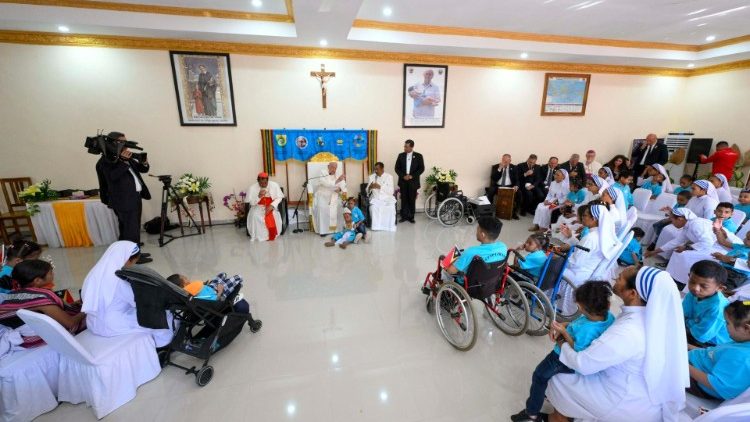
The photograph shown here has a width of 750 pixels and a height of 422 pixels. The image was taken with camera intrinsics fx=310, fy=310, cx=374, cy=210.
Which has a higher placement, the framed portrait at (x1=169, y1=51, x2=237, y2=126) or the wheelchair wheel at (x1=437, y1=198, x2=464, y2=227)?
the framed portrait at (x1=169, y1=51, x2=237, y2=126)

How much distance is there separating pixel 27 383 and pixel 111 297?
0.67 metres

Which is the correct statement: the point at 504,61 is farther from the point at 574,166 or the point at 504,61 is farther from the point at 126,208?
the point at 126,208

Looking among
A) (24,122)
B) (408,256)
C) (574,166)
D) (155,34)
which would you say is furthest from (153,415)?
(574,166)

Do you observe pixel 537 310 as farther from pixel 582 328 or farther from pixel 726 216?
pixel 726 216

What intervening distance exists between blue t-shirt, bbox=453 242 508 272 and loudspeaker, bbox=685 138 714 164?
795cm

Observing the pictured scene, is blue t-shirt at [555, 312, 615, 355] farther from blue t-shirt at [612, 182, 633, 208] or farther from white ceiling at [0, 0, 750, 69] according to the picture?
blue t-shirt at [612, 182, 633, 208]

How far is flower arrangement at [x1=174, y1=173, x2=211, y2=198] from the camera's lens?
521 cm

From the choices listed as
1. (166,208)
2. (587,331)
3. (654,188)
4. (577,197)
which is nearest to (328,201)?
(166,208)

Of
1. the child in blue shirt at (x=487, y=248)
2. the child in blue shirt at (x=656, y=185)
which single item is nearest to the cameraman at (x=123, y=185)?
the child in blue shirt at (x=487, y=248)

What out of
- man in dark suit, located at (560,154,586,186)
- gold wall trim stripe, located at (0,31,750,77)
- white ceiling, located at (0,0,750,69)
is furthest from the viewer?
man in dark suit, located at (560,154,586,186)

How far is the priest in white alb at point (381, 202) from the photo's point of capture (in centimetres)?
562

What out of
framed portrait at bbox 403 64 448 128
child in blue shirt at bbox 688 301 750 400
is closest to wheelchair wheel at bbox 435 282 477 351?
child in blue shirt at bbox 688 301 750 400

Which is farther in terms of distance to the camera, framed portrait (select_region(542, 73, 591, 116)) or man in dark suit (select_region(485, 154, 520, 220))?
framed portrait (select_region(542, 73, 591, 116))

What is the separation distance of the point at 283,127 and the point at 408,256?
351 centimetres
